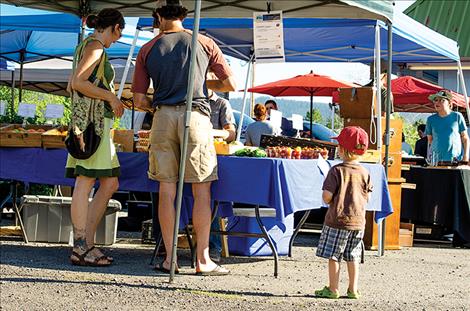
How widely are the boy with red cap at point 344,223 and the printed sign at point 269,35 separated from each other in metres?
2.47

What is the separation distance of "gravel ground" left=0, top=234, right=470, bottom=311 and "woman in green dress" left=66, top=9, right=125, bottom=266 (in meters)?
Answer: 0.29

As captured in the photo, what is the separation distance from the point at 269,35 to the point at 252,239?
6.32ft

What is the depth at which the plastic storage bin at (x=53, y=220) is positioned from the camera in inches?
366

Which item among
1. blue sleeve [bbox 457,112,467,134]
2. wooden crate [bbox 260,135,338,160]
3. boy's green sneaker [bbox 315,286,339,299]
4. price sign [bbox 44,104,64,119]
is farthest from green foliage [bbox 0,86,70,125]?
boy's green sneaker [bbox 315,286,339,299]

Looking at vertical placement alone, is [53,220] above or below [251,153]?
below

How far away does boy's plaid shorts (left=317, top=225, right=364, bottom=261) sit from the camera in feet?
21.7

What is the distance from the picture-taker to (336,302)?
645cm

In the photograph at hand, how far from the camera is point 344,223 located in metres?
6.61

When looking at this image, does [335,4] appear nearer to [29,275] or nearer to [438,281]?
[438,281]

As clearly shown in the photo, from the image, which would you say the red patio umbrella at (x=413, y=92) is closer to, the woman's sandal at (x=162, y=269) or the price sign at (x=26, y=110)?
the price sign at (x=26, y=110)

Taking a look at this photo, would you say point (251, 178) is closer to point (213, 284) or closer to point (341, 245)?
point (213, 284)

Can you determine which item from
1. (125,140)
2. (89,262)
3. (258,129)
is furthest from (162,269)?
(258,129)

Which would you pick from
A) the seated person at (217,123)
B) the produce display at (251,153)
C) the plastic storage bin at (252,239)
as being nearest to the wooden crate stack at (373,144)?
the plastic storage bin at (252,239)

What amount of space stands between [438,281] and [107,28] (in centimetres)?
344
